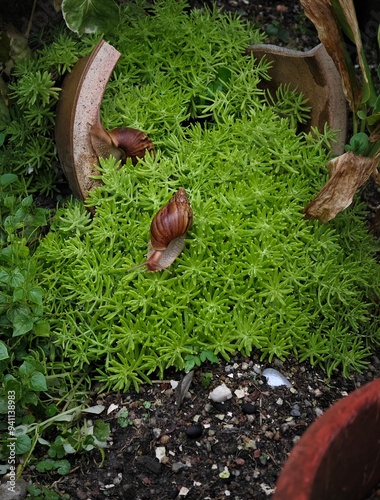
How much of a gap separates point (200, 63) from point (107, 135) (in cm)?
41

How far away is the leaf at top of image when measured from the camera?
7.67 feet

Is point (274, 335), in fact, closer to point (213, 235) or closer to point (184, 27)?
point (213, 235)

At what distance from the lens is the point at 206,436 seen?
1.91 m

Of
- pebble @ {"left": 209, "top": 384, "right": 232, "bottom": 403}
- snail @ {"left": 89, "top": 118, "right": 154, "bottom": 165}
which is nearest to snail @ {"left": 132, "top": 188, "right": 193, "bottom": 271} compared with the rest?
snail @ {"left": 89, "top": 118, "right": 154, "bottom": 165}

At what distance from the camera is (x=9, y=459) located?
187 cm

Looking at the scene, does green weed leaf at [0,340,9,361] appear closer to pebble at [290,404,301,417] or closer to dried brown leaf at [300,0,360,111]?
pebble at [290,404,301,417]

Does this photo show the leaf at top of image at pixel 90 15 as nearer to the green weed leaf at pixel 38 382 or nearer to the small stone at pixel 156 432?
the green weed leaf at pixel 38 382

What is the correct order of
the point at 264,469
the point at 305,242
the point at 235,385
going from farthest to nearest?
the point at 305,242 < the point at 235,385 < the point at 264,469

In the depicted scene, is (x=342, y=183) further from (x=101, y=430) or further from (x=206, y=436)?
(x=101, y=430)

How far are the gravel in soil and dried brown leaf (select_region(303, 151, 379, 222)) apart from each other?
18.3 inches

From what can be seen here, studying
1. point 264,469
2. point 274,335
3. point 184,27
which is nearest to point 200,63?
point 184,27

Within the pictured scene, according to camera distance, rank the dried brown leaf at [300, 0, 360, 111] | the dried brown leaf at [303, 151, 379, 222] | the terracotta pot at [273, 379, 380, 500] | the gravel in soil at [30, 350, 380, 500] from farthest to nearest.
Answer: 1. the dried brown leaf at [300, 0, 360, 111]
2. the dried brown leaf at [303, 151, 379, 222]
3. the gravel in soil at [30, 350, 380, 500]
4. the terracotta pot at [273, 379, 380, 500]

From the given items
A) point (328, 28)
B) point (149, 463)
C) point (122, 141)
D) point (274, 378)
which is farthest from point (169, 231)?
point (328, 28)

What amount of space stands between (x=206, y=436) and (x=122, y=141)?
35.5 inches
